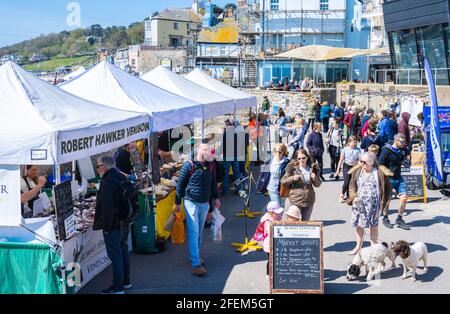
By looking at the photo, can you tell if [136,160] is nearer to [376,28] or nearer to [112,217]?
[112,217]

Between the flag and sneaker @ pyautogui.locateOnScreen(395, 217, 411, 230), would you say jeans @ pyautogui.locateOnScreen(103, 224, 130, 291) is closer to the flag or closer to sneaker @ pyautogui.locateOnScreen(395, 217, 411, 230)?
sneaker @ pyautogui.locateOnScreen(395, 217, 411, 230)

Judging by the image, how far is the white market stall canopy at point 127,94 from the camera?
10133 millimetres

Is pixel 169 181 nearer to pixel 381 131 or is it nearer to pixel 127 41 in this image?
pixel 381 131

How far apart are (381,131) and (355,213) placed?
23.7ft

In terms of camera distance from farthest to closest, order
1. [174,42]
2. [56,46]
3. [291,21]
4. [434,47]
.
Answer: [174,42]
[56,46]
[291,21]
[434,47]

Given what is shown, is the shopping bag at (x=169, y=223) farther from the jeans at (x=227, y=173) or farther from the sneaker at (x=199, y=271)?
the jeans at (x=227, y=173)

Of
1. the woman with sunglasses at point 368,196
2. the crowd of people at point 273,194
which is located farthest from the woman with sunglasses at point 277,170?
the woman with sunglasses at point 368,196

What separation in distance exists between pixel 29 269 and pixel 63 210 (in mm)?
797

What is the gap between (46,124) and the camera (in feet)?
21.8

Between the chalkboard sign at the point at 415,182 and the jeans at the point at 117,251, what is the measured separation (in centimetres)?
773

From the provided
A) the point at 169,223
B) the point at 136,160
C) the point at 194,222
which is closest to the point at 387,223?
the point at 169,223

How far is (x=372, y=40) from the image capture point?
52188 millimetres

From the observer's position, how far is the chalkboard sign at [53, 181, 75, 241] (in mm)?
6746

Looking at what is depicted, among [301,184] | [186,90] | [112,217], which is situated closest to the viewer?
[112,217]
